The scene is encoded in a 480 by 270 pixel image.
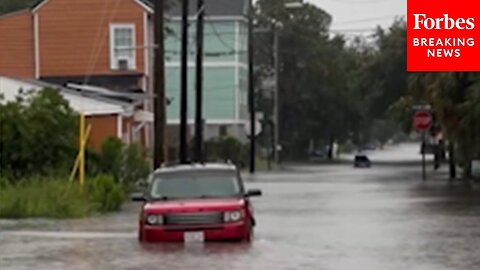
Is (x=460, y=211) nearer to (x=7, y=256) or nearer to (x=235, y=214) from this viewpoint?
(x=235, y=214)

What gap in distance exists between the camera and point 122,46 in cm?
5753

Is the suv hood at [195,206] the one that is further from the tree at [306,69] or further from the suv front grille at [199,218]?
the tree at [306,69]

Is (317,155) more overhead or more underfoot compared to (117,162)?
more underfoot

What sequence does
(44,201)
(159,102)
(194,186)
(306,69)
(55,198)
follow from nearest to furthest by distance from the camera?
(194,186), (44,201), (55,198), (159,102), (306,69)

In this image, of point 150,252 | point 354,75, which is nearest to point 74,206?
point 150,252

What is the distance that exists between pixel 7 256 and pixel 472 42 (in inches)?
864

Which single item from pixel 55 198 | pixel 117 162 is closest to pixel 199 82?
pixel 117 162

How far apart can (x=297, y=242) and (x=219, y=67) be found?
6726 centimetres

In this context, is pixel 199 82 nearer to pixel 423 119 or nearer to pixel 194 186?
pixel 423 119

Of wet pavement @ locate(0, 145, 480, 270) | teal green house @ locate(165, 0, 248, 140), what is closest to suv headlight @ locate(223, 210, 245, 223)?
wet pavement @ locate(0, 145, 480, 270)

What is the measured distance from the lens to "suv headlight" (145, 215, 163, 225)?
22.7 m

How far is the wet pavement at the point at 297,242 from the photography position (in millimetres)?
19828

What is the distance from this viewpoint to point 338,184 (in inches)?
2108

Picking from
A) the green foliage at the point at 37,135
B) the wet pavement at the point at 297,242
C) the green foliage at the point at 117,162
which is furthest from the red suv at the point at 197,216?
the green foliage at the point at 117,162
